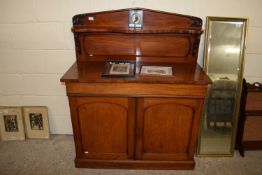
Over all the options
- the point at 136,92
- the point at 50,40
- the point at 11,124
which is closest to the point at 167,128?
the point at 136,92

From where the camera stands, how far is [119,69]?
1748 millimetres

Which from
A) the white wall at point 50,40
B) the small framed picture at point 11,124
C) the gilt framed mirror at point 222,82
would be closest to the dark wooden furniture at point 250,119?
the gilt framed mirror at point 222,82

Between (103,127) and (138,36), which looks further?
(138,36)

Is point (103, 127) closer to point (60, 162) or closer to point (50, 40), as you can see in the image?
point (60, 162)

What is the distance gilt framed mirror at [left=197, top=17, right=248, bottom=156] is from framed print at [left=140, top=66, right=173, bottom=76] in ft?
1.36

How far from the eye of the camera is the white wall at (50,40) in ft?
6.34

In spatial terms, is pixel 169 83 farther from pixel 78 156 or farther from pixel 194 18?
pixel 78 156

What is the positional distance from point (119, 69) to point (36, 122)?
117 centimetres

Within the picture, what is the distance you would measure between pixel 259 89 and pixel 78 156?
166cm

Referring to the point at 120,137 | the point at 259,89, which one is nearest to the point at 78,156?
the point at 120,137

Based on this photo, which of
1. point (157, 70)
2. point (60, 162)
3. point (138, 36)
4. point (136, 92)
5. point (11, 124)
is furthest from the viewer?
point (11, 124)

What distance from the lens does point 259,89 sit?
6.53 ft

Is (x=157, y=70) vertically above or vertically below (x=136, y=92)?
above

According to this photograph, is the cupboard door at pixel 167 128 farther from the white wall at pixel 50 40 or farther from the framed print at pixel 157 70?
the white wall at pixel 50 40
